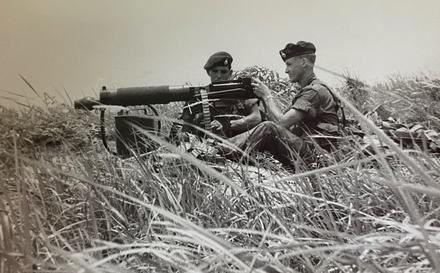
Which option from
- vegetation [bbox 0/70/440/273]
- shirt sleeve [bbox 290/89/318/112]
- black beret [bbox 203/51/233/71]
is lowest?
vegetation [bbox 0/70/440/273]

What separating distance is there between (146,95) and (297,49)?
0.42 metres

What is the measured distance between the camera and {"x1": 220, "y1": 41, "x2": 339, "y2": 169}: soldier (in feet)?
4.85

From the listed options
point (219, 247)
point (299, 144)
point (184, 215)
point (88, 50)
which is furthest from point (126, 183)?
point (219, 247)

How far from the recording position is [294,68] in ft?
5.44

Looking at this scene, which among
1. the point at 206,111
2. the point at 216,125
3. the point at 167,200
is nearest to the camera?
the point at 167,200

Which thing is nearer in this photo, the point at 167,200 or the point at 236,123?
the point at 167,200

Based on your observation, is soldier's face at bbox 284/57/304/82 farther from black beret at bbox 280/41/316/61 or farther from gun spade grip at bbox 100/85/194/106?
gun spade grip at bbox 100/85/194/106

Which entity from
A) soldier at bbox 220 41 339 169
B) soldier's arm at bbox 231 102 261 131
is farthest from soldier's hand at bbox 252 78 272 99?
soldier's arm at bbox 231 102 261 131

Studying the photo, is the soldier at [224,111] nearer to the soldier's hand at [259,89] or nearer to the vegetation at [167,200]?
the soldier's hand at [259,89]

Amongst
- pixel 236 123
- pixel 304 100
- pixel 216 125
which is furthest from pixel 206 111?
pixel 304 100

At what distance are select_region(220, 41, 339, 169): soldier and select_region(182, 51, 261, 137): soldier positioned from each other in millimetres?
50

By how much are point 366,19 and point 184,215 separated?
77 centimetres

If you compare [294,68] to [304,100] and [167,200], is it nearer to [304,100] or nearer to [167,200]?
[304,100]

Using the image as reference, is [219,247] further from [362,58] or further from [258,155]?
[362,58]
